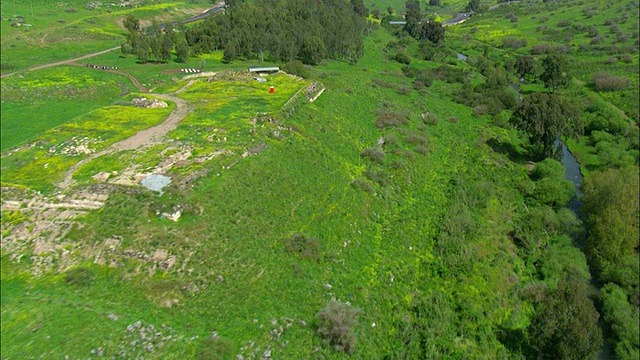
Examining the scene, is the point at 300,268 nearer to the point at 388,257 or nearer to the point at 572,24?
the point at 388,257

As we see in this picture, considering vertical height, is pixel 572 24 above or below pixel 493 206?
above

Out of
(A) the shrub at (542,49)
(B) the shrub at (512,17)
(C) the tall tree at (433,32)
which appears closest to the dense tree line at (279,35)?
(C) the tall tree at (433,32)

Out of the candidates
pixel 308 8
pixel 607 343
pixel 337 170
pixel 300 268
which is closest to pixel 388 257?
pixel 300 268

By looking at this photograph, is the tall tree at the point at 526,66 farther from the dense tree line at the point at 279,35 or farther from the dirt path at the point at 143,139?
the dirt path at the point at 143,139

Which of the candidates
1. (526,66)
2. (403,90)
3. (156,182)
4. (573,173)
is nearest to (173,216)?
(156,182)

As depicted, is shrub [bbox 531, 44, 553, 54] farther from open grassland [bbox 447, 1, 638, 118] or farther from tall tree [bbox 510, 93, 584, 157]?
tall tree [bbox 510, 93, 584, 157]
